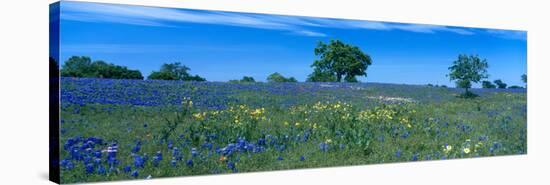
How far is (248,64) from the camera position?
1019cm

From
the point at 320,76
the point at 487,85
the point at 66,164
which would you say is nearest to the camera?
the point at 66,164

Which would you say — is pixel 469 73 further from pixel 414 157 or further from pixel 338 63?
pixel 338 63

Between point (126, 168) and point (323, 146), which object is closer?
point (126, 168)

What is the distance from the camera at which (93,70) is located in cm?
900

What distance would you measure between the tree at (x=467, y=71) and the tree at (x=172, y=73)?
497 centimetres

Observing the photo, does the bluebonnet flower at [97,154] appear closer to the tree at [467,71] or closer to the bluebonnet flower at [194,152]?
the bluebonnet flower at [194,152]

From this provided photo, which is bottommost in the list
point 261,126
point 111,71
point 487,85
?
point 261,126

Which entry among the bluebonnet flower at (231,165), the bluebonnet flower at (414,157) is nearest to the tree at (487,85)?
the bluebonnet flower at (414,157)

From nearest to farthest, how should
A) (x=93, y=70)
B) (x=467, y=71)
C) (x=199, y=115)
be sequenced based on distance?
(x=93, y=70) < (x=199, y=115) < (x=467, y=71)

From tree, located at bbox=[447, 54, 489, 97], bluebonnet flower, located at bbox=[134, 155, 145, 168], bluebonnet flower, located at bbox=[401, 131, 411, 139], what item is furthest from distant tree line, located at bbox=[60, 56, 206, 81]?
tree, located at bbox=[447, 54, 489, 97]

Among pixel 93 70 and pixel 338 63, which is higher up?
pixel 338 63

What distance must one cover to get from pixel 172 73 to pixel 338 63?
2.89 metres

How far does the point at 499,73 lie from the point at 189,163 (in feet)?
21.3

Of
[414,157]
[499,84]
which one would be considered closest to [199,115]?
[414,157]
